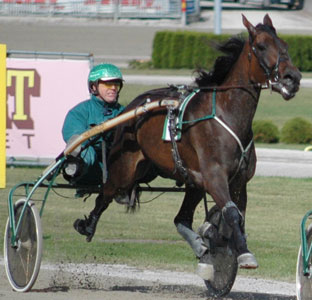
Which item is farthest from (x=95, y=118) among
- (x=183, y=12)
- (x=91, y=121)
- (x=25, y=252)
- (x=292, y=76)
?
(x=183, y=12)

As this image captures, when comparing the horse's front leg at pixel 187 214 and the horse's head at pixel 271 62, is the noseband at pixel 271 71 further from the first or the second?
the horse's front leg at pixel 187 214

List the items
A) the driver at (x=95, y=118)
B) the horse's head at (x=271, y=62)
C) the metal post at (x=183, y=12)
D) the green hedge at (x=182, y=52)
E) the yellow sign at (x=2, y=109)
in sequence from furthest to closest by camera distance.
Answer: the metal post at (x=183, y=12), the green hedge at (x=182, y=52), the yellow sign at (x=2, y=109), the driver at (x=95, y=118), the horse's head at (x=271, y=62)

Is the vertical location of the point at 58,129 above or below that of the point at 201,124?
below

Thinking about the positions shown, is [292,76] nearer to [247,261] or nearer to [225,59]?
[225,59]

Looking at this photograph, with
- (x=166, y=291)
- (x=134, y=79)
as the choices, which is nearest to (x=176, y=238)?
(x=166, y=291)

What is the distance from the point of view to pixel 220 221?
22.0 feet

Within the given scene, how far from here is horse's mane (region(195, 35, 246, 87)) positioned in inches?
255

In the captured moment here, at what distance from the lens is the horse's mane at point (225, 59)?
647 cm

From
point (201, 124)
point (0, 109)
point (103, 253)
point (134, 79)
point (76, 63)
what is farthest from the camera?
point (134, 79)

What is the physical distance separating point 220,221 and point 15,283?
150 cm

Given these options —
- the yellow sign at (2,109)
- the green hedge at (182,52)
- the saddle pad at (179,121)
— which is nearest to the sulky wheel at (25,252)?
the saddle pad at (179,121)

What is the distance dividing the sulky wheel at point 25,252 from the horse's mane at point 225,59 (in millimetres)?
1543

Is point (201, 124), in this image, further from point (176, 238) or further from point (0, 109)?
point (0, 109)

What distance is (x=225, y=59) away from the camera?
21.3 feet
